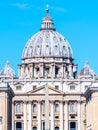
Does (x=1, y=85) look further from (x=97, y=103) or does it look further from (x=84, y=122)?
(x=84, y=122)

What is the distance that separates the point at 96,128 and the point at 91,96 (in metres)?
6.55

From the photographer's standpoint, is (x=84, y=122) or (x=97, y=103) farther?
(x=84, y=122)

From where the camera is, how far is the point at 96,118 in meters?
154

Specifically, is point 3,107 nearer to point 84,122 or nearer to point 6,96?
point 6,96

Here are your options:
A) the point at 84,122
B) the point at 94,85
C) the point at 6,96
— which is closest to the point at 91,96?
the point at 94,85

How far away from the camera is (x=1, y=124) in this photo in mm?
155875

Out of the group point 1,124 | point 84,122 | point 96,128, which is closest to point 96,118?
point 96,128

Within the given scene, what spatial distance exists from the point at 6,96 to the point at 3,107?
1.93 metres

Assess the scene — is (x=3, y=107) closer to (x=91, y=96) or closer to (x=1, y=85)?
(x=1, y=85)

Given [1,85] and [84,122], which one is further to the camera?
[84,122]

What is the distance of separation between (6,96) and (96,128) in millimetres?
16489

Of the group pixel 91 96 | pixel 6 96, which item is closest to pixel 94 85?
pixel 91 96

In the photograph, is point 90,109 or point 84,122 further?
point 84,122

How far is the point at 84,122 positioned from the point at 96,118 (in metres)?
45.6
